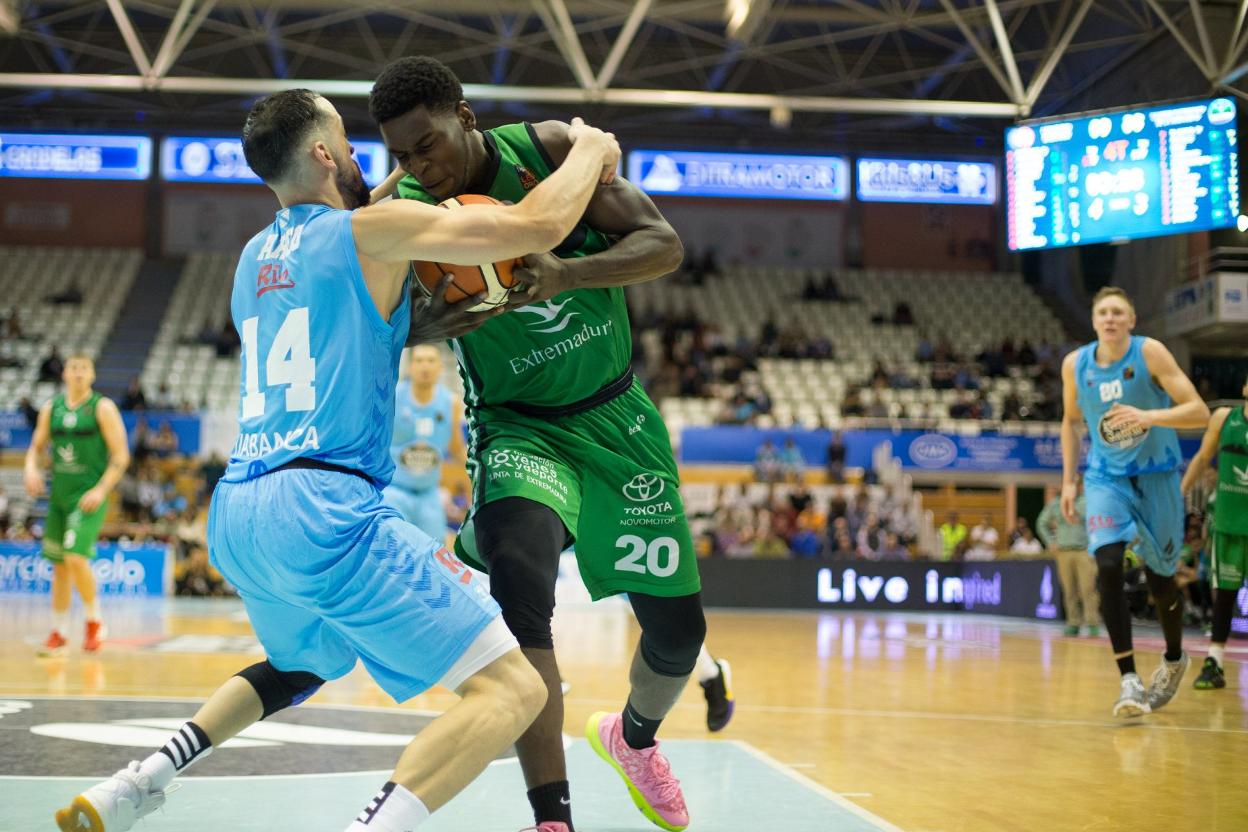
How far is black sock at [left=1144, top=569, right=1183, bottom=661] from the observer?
20.6ft

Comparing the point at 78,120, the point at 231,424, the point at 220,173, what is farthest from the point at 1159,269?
the point at 78,120

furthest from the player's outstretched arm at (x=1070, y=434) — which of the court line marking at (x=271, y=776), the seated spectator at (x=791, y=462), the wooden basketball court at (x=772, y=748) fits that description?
the seated spectator at (x=791, y=462)

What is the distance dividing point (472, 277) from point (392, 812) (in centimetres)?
115

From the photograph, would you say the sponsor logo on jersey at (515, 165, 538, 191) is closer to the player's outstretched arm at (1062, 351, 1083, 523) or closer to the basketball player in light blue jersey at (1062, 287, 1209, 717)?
the basketball player in light blue jersey at (1062, 287, 1209, 717)

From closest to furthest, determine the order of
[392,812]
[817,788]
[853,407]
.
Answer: [392,812]
[817,788]
[853,407]

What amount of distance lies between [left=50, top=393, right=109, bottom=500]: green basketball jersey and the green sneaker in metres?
6.90

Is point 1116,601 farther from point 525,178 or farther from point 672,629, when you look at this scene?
point 525,178

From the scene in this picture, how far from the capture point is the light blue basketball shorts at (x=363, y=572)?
2.36 m

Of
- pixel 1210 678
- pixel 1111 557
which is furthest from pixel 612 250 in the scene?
pixel 1210 678

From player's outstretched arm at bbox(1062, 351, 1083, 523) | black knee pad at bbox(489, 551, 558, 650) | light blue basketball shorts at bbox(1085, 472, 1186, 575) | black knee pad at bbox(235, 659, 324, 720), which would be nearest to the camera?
black knee pad at bbox(489, 551, 558, 650)

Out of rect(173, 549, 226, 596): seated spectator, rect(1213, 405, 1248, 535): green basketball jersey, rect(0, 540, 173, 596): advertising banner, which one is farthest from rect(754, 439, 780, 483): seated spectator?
rect(1213, 405, 1248, 535): green basketball jersey

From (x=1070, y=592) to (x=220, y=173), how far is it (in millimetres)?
18976

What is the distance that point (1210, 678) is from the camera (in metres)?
7.14

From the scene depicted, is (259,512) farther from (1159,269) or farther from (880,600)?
(1159,269)
